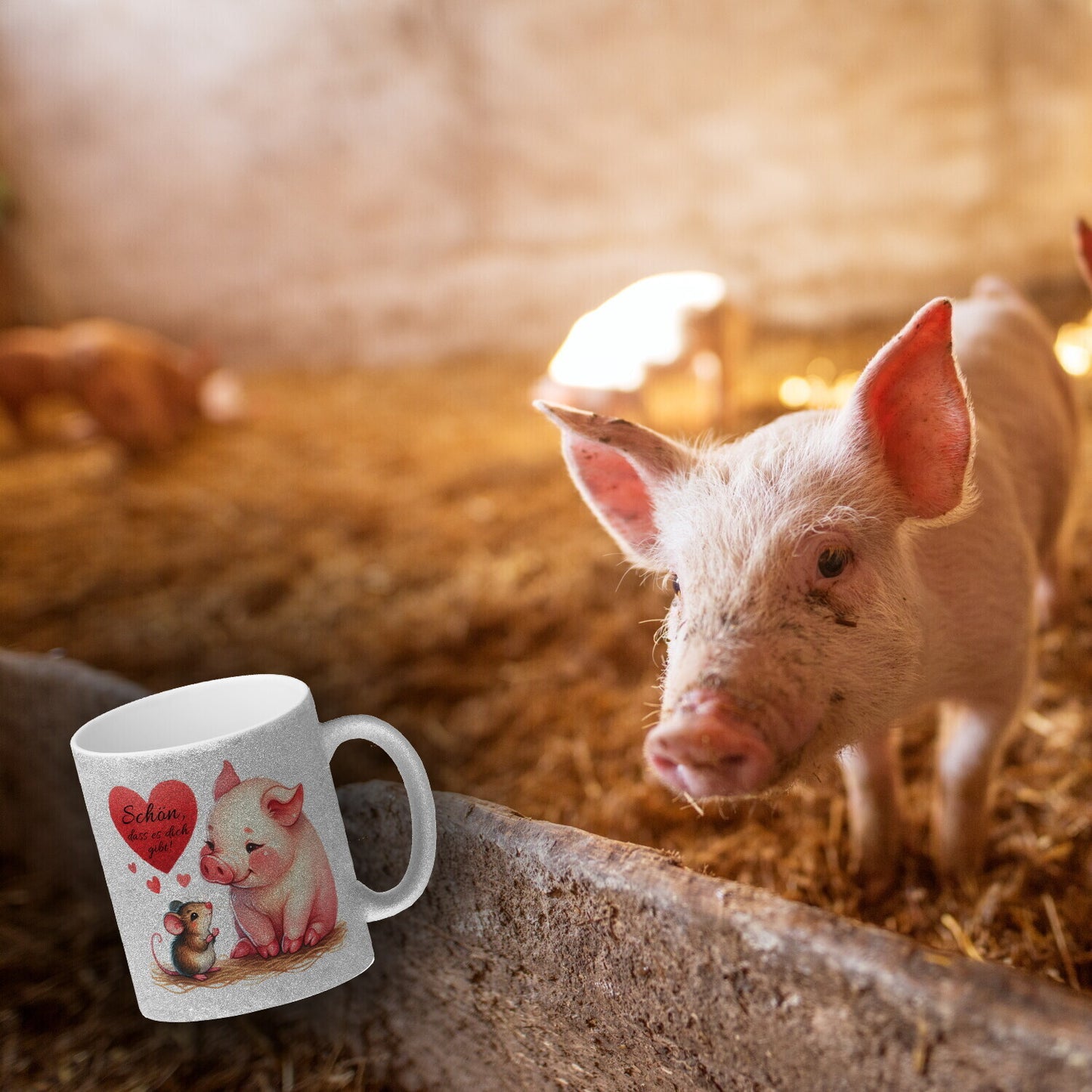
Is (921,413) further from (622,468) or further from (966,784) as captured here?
(966,784)

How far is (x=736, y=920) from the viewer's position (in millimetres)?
583

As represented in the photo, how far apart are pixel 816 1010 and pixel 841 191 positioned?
8.91 ft

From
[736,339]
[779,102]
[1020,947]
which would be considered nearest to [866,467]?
[1020,947]

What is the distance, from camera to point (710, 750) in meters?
0.65

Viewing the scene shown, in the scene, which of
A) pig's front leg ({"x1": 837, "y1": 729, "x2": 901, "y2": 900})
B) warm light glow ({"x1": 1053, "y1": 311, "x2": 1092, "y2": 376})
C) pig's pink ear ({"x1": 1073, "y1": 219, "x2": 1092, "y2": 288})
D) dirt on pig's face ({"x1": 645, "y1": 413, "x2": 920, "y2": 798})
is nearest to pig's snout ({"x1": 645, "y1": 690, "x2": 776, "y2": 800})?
dirt on pig's face ({"x1": 645, "y1": 413, "x2": 920, "y2": 798})

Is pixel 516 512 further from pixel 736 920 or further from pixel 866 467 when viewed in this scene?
pixel 736 920

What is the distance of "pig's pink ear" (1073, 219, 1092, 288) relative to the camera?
974mm

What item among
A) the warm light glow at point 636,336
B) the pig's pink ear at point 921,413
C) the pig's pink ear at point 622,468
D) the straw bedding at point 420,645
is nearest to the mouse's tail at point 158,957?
the straw bedding at point 420,645

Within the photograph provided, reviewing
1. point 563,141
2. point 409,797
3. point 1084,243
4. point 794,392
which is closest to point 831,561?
point 409,797

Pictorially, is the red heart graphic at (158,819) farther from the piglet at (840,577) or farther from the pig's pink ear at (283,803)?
the piglet at (840,577)

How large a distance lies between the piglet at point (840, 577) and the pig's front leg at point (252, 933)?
29 cm

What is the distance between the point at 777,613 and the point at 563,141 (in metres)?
2.50

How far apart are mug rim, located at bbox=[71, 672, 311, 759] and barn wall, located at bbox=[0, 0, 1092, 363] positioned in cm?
190

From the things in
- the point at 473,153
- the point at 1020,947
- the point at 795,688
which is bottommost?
the point at 1020,947
